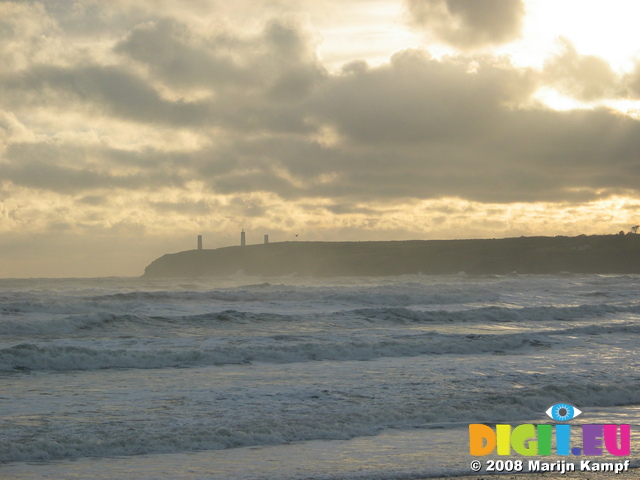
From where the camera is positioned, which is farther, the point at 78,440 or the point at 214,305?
the point at 214,305

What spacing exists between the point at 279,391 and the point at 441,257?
84.1 metres

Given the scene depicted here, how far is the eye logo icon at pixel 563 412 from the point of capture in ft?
36.0

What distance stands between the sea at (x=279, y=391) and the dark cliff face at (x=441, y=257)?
62.9 metres

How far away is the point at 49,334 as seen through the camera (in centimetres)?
2100

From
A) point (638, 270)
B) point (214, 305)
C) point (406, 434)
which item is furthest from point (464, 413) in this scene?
point (638, 270)

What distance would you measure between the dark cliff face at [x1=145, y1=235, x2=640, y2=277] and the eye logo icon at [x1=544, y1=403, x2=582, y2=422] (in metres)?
77.2

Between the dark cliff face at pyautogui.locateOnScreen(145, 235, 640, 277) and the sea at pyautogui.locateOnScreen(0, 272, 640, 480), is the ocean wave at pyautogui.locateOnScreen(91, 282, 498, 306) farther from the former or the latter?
the dark cliff face at pyautogui.locateOnScreen(145, 235, 640, 277)

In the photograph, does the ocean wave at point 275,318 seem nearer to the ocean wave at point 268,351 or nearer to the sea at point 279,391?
the sea at point 279,391

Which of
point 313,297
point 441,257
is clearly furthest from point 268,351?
point 441,257

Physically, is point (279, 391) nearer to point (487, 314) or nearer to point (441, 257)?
point (487, 314)

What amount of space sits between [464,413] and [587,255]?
277 ft

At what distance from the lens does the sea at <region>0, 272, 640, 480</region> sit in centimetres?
831

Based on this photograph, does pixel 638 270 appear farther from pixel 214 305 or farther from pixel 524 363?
pixel 524 363

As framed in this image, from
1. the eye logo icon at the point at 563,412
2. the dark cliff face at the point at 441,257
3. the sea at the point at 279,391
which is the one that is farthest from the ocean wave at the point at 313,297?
the dark cliff face at the point at 441,257
